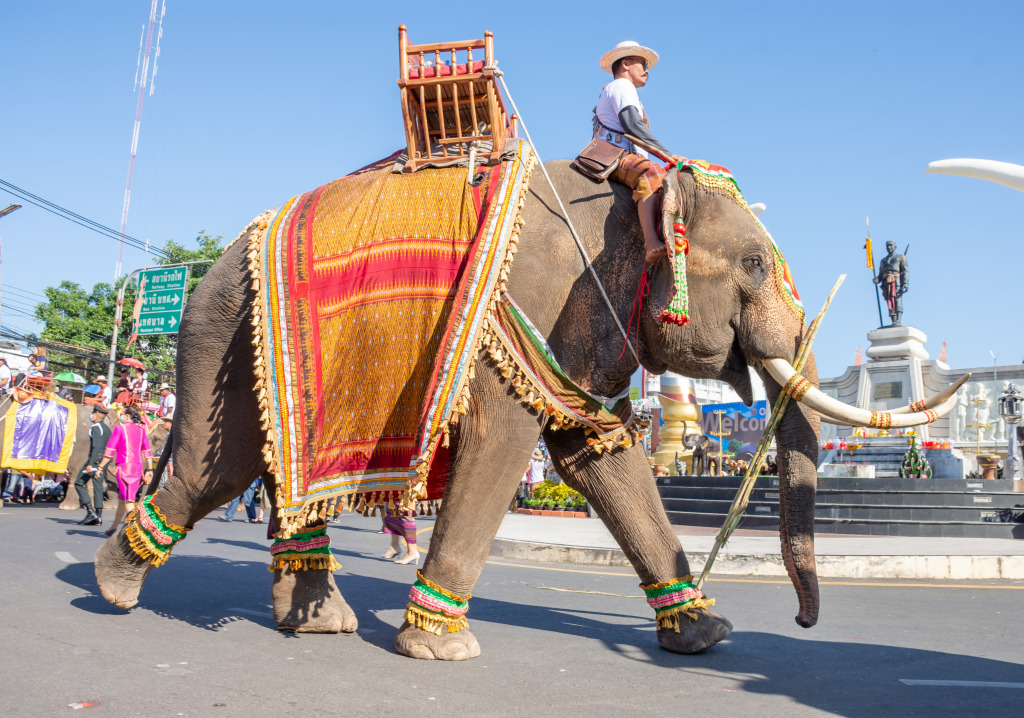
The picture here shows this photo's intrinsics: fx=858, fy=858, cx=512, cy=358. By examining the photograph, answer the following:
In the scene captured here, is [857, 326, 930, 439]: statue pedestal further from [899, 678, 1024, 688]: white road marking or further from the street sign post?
[899, 678, 1024, 688]: white road marking

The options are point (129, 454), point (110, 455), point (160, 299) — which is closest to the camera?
point (129, 454)

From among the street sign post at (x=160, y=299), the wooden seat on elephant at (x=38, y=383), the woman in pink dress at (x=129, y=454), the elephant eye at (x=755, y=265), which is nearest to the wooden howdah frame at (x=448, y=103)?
the elephant eye at (x=755, y=265)

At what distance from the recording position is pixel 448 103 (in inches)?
191

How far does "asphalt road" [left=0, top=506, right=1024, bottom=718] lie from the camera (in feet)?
11.1

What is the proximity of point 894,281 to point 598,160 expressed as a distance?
3090 cm

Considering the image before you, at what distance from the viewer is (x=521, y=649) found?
173 inches

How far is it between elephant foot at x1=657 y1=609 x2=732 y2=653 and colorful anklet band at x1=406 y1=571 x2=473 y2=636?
1.12 meters

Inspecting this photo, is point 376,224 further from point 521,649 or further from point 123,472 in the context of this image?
point 123,472

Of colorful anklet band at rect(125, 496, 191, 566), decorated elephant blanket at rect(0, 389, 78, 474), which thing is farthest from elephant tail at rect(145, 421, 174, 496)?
decorated elephant blanket at rect(0, 389, 78, 474)

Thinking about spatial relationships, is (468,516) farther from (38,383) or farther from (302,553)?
(38,383)

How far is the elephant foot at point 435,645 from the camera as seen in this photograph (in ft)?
13.1

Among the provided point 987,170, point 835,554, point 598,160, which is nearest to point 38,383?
point 835,554

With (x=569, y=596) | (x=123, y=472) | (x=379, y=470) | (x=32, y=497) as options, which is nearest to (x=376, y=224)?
(x=379, y=470)

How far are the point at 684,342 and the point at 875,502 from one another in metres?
10.4
